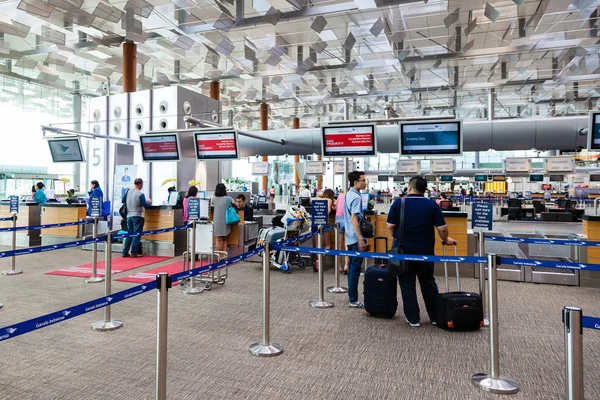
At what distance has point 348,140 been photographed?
24.9ft

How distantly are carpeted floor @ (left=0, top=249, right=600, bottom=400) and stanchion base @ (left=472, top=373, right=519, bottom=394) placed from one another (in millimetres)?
63

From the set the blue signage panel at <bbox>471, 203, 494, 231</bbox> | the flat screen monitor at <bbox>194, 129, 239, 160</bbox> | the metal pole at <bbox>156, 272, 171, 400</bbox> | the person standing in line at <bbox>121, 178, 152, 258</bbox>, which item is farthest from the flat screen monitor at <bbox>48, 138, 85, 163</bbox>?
the blue signage panel at <bbox>471, 203, 494, 231</bbox>

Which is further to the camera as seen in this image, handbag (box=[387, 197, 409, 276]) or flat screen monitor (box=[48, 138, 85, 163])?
flat screen monitor (box=[48, 138, 85, 163])

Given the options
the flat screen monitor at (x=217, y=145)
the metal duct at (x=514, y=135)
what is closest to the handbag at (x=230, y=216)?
the flat screen monitor at (x=217, y=145)

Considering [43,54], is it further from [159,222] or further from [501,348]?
[501,348]

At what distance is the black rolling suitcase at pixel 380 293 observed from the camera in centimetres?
471

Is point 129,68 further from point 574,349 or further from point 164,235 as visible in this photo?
point 574,349

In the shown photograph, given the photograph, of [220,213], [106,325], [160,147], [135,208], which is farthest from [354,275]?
[160,147]

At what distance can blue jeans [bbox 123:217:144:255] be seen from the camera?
9.07m

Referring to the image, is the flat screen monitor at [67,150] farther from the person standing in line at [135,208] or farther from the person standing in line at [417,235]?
the person standing in line at [417,235]

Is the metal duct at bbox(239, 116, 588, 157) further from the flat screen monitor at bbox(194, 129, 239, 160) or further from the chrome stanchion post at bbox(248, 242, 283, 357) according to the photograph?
the chrome stanchion post at bbox(248, 242, 283, 357)

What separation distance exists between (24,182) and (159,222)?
24.2m

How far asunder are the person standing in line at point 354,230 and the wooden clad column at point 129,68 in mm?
10327

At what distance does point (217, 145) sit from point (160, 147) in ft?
4.71
